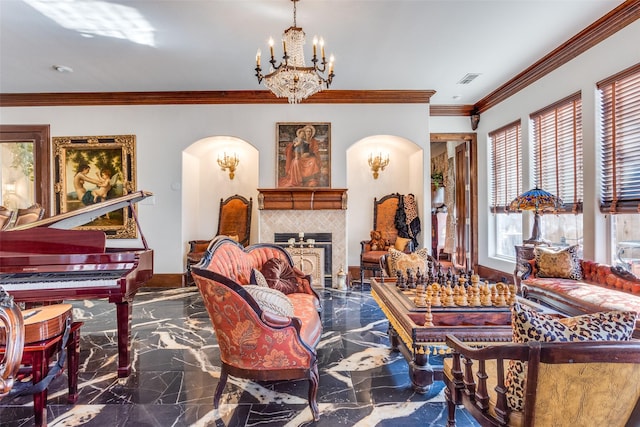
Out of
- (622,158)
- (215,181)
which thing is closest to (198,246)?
(215,181)

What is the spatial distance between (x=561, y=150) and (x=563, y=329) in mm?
4465

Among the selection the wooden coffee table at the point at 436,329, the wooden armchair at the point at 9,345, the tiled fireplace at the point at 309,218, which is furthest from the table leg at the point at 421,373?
the tiled fireplace at the point at 309,218

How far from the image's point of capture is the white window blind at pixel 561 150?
440 centimetres

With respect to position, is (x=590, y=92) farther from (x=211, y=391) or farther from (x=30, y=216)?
(x=30, y=216)

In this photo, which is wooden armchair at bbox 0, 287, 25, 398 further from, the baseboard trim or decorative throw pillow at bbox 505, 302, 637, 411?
the baseboard trim

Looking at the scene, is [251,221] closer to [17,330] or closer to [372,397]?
[372,397]

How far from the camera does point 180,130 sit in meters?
6.07

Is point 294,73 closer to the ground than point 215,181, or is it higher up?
higher up

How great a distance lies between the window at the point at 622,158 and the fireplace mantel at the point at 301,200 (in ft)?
11.6

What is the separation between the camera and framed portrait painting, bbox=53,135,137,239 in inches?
236

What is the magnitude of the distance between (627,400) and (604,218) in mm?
3741

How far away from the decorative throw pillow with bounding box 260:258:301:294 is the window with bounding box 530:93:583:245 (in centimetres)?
382

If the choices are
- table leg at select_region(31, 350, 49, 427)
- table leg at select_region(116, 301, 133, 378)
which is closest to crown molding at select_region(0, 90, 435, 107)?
table leg at select_region(116, 301, 133, 378)

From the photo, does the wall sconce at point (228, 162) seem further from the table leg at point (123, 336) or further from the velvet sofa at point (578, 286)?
the velvet sofa at point (578, 286)
